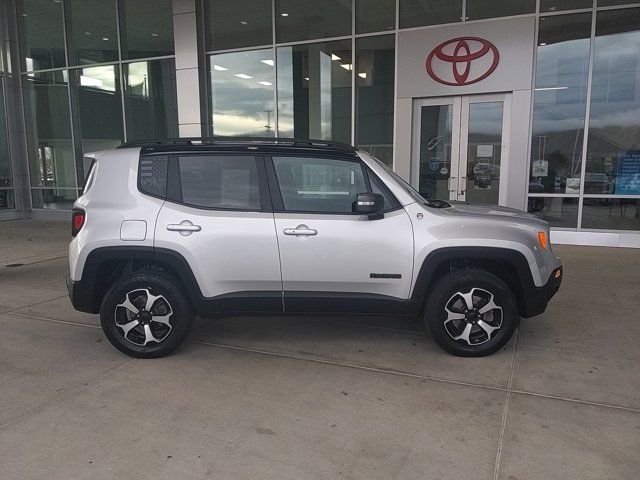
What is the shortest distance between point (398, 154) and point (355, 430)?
8.12m

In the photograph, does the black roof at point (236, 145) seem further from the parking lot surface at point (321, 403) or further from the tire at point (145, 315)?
the parking lot surface at point (321, 403)

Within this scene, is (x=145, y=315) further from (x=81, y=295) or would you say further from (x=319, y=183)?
(x=319, y=183)

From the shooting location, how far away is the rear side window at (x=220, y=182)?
13.8 ft

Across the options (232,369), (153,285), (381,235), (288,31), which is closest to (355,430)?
(232,369)

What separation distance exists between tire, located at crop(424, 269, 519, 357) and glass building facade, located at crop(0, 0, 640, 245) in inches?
249

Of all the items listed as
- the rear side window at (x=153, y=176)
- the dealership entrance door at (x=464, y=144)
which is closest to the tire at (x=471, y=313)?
the rear side window at (x=153, y=176)

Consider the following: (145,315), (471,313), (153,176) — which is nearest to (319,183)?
(153,176)

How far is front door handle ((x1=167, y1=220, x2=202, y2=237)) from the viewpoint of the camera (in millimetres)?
4102

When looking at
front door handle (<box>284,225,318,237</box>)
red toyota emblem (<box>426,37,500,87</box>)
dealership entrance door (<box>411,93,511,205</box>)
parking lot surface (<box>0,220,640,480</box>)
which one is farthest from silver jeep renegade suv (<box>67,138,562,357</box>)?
red toyota emblem (<box>426,37,500,87</box>)

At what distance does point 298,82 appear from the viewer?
39.0 feet

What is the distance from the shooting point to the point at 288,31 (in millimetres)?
11836

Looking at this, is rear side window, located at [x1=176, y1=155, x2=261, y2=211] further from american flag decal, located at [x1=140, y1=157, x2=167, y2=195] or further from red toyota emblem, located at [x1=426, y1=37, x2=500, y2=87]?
red toyota emblem, located at [x1=426, y1=37, x2=500, y2=87]

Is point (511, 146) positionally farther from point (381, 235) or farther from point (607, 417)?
point (607, 417)

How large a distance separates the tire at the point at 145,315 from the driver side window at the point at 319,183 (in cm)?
122
